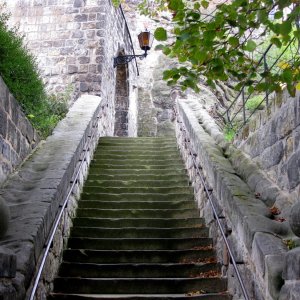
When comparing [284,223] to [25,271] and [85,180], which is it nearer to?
[25,271]

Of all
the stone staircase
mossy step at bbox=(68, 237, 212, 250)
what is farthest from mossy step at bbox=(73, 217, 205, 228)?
mossy step at bbox=(68, 237, 212, 250)

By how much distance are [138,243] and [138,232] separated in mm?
245

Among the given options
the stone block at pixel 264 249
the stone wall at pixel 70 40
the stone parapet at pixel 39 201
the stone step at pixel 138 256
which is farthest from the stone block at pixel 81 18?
the stone block at pixel 264 249

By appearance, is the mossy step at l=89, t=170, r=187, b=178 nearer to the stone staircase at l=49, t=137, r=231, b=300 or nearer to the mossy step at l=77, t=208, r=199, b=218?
the stone staircase at l=49, t=137, r=231, b=300

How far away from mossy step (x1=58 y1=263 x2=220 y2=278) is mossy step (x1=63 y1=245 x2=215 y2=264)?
21cm

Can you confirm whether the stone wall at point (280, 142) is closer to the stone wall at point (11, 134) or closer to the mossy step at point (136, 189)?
the mossy step at point (136, 189)

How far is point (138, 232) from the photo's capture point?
17.5ft

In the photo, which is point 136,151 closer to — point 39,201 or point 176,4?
point 39,201

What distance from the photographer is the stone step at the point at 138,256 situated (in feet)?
15.9

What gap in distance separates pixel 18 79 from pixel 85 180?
6.74ft

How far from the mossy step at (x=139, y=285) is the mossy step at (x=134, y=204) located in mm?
1758

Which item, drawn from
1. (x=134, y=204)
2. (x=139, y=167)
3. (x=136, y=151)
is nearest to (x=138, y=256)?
(x=134, y=204)

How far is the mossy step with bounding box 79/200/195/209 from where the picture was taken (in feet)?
19.9

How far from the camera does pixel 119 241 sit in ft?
16.8
